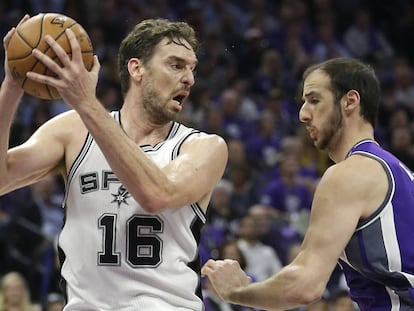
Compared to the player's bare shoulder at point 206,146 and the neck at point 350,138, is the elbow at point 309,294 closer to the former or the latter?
the neck at point 350,138

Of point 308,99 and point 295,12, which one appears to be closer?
point 308,99

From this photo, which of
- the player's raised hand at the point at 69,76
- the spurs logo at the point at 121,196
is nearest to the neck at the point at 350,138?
the spurs logo at the point at 121,196

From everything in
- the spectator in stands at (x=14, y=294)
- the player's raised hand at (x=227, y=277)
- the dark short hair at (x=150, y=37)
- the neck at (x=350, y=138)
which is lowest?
the spectator in stands at (x=14, y=294)

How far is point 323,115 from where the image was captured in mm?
4309

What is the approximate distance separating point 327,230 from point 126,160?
0.93 meters

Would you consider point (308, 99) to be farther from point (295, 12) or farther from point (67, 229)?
point (295, 12)

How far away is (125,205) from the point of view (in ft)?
14.1

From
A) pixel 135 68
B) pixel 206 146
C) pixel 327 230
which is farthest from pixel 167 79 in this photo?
pixel 327 230

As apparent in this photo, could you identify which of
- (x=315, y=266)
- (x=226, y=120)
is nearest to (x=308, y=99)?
(x=315, y=266)

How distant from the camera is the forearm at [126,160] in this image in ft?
12.6

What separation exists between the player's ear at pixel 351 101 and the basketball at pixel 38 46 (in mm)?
1240

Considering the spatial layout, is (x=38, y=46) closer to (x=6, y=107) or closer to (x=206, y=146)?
(x=6, y=107)

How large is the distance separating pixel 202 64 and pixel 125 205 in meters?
9.18

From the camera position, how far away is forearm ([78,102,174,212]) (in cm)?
383
